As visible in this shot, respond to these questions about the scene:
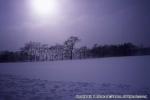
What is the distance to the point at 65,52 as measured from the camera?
87.6 inches

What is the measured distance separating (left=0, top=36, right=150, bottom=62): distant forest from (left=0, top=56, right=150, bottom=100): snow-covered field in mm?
51

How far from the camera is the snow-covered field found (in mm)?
2109

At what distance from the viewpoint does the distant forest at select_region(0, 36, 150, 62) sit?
7.09ft

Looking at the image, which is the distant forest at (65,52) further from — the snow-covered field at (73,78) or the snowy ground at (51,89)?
the snowy ground at (51,89)

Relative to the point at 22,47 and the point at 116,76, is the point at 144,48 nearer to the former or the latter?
the point at 116,76

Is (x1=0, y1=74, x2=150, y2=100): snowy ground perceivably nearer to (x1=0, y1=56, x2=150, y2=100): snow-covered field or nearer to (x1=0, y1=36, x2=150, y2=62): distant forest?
(x1=0, y1=56, x2=150, y2=100): snow-covered field

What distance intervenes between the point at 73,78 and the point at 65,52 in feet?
0.91

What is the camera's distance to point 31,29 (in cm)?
228

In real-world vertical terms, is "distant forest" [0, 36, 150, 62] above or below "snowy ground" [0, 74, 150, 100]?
above

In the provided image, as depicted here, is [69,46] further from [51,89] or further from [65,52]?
[51,89]

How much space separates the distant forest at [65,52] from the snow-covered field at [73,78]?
0.17ft

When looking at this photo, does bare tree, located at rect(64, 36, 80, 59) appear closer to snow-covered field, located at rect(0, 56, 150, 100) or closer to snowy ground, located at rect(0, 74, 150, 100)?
snow-covered field, located at rect(0, 56, 150, 100)

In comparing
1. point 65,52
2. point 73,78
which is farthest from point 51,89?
point 65,52

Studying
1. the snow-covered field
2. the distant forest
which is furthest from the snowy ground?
the distant forest
